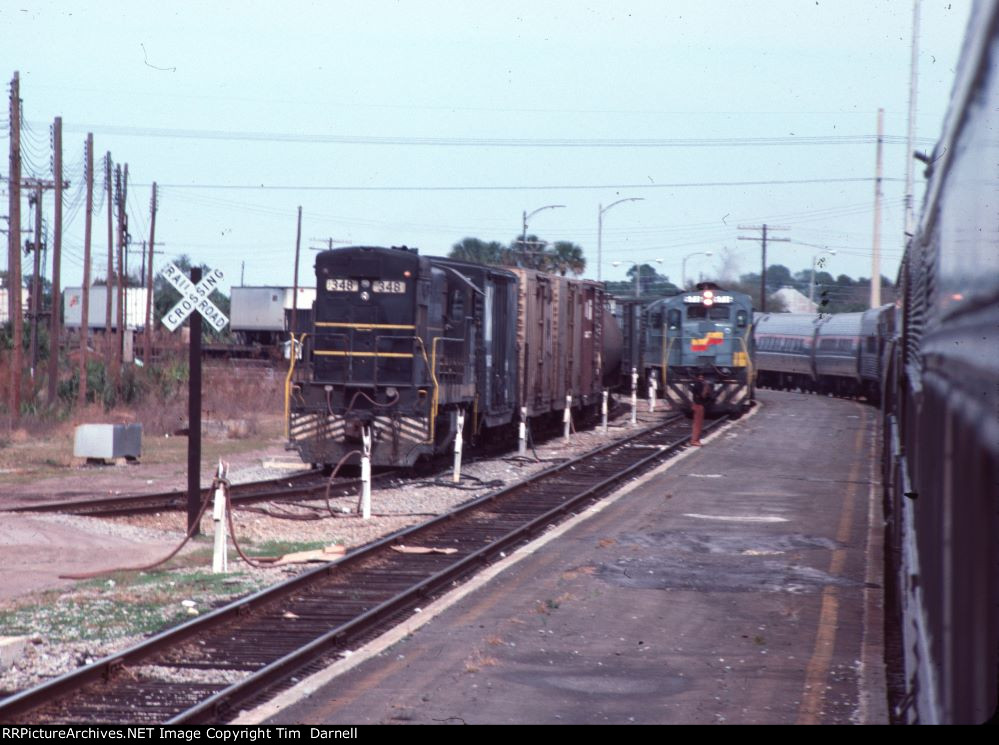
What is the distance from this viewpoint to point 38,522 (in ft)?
50.9

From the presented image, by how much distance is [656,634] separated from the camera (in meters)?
10.5

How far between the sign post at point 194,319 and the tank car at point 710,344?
23814mm

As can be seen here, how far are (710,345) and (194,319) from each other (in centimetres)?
2420

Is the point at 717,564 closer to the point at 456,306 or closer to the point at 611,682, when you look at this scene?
the point at 611,682

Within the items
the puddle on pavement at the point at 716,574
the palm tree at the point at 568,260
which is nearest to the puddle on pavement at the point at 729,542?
the puddle on pavement at the point at 716,574

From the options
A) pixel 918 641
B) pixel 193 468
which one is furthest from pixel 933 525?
pixel 193 468

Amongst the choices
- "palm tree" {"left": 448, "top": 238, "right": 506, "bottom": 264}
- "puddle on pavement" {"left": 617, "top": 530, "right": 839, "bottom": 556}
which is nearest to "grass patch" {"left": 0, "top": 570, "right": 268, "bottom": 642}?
"puddle on pavement" {"left": 617, "top": 530, "right": 839, "bottom": 556}

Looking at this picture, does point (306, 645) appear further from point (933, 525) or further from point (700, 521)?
point (700, 521)

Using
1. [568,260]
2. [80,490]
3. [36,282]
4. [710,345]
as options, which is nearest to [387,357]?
[80,490]

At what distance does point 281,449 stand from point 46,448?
5205 mm

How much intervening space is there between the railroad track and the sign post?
2.41m

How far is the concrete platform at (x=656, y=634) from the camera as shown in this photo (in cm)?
812
